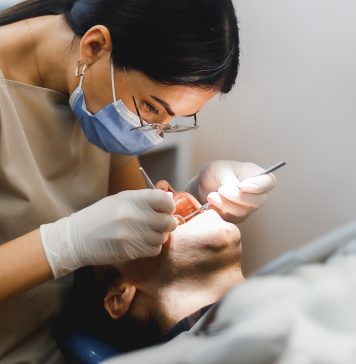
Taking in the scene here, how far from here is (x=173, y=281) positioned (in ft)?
3.63

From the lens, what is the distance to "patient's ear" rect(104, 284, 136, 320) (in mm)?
1116

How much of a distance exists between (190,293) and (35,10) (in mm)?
829

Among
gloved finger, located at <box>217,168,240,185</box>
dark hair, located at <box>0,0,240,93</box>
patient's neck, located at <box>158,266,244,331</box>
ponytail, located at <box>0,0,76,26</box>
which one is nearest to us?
dark hair, located at <box>0,0,240,93</box>

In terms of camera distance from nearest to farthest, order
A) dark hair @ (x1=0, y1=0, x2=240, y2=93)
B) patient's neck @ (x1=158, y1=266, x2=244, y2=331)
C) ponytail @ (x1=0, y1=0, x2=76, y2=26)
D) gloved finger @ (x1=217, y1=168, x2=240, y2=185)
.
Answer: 1. dark hair @ (x1=0, y1=0, x2=240, y2=93)
2. patient's neck @ (x1=158, y1=266, x2=244, y2=331)
3. ponytail @ (x1=0, y1=0, x2=76, y2=26)
4. gloved finger @ (x1=217, y1=168, x2=240, y2=185)

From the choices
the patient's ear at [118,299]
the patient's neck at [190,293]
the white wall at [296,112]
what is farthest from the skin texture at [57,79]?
the white wall at [296,112]

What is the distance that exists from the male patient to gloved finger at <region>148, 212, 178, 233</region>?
0.06 metres

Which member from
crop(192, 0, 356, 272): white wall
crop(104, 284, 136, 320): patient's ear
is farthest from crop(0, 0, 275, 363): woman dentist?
crop(192, 0, 356, 272): white wall

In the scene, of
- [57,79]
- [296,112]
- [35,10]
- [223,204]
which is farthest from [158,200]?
[296,112]

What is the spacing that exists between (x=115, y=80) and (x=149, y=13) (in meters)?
0.19

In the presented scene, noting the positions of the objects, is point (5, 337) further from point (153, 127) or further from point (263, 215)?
point (263, 215)

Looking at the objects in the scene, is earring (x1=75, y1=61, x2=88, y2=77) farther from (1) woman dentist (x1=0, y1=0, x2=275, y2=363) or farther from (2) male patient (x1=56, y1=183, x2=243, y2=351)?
(2) male patient (x1=56, y1=183, x2=243, y2=351)

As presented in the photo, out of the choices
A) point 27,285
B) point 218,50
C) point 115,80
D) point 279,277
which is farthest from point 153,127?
point 279,277

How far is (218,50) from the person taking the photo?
102 centimetres

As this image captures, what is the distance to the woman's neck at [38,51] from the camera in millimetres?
1147
